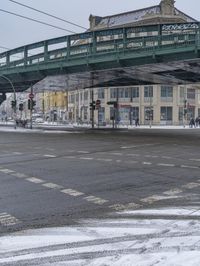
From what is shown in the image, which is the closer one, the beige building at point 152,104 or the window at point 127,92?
the beige building at point 152,104

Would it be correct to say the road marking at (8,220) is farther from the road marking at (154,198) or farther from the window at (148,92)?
the window at (148,92)

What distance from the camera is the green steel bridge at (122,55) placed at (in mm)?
32500

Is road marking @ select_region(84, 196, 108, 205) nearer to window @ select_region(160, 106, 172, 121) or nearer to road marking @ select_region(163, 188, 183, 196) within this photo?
road marking @ select_region(163, 188, 183, 196)

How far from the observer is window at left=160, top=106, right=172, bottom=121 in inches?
3723

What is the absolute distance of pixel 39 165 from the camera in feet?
51.3

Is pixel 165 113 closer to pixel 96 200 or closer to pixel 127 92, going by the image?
pixel 127 92

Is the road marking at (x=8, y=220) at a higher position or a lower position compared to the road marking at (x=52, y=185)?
lower

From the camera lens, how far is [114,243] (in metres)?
6.07

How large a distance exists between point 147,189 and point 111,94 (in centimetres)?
9100

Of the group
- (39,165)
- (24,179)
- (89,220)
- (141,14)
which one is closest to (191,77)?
(39,165)

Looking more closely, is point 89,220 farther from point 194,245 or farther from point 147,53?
point 147,53

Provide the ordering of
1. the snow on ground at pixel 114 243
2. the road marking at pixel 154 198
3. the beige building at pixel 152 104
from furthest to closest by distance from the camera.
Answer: the beige building at pixel 152 104, the road marking at pixel 154 198, the snow on ground at pixel 114 243

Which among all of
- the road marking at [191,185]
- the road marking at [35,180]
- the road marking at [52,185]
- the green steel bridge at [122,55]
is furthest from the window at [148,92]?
the road marking at [52,185]

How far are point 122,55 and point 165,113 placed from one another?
6097 centimetres
